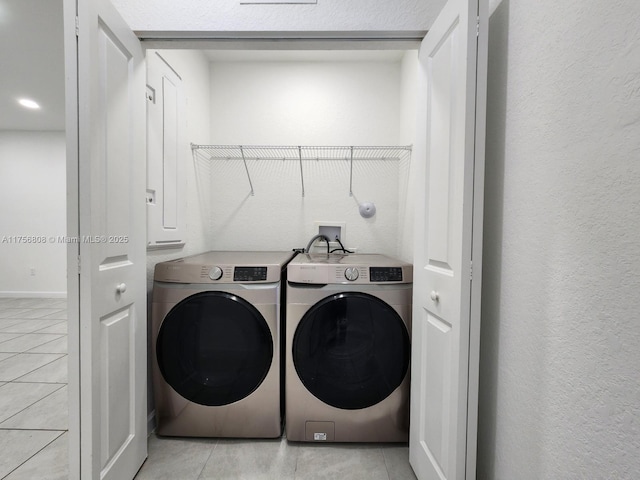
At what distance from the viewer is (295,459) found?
1454 millimetres

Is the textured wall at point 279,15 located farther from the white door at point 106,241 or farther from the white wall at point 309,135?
the white wall at point 309,135

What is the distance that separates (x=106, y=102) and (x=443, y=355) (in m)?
1.51

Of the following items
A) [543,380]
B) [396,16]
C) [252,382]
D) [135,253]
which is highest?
[396,16]

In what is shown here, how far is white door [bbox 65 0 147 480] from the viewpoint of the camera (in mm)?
967

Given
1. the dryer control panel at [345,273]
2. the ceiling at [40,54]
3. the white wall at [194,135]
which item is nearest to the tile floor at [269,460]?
the dryer control panel at [345,273]

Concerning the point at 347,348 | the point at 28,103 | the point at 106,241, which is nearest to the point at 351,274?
the point at 347,348

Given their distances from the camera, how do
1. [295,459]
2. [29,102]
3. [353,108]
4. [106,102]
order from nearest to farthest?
[106,102] → [295,459] → [353,108] → [29,102]

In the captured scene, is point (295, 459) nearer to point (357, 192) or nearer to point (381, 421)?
point (381, 421)

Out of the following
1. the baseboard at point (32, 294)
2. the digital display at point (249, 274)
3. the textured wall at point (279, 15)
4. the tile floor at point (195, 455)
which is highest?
the textured wall at point (279, 15)

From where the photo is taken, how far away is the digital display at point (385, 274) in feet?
4.95

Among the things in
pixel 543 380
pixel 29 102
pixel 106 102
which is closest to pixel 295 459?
pixel 543 380

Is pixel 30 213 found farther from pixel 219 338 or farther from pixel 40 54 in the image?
pixel 219 338

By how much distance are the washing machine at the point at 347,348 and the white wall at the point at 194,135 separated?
906 millimetres

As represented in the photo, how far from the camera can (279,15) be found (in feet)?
4.11
